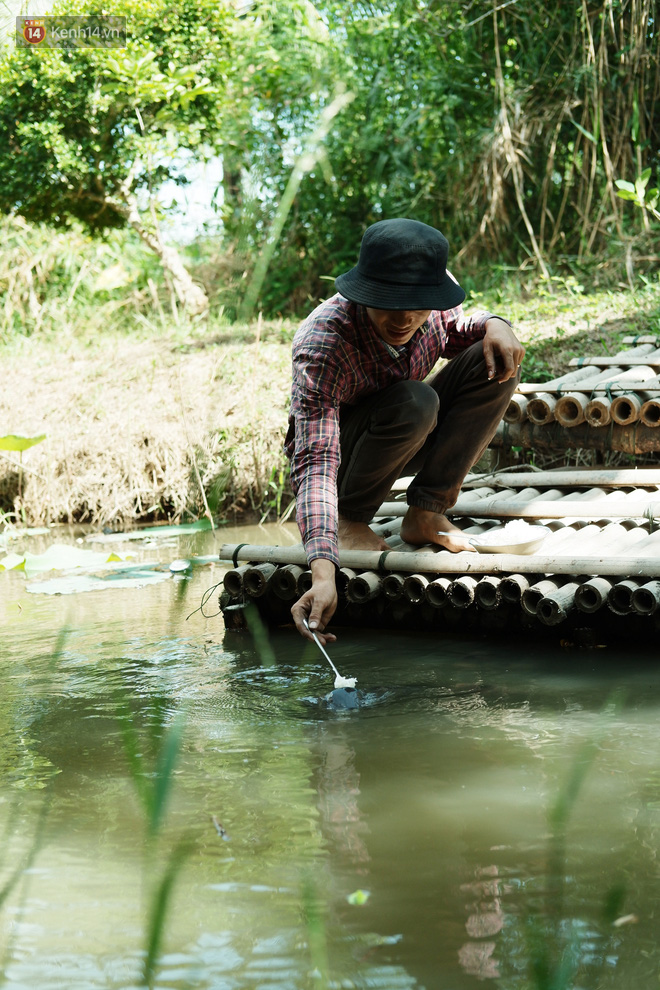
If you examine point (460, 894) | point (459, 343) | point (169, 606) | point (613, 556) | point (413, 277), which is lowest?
point (169, 606)

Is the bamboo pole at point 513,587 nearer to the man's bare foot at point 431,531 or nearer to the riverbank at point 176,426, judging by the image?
the man's bare foot at point 431,531

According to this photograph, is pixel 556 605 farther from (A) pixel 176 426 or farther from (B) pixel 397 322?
(A) pixel 176 426

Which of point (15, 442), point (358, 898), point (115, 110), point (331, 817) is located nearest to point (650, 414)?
point (331, 817)

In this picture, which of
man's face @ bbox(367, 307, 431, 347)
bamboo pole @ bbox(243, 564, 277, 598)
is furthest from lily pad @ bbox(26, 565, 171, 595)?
man's face @ bbox(367, 307, 431, 347)

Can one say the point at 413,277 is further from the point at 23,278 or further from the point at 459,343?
the point at 23,278

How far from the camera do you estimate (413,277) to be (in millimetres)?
2514

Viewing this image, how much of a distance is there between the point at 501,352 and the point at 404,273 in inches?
22.3

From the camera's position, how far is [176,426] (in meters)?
5.81

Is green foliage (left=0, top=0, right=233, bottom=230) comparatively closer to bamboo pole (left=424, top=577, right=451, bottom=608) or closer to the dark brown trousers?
the dark brown trousers

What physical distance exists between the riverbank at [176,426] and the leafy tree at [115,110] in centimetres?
146

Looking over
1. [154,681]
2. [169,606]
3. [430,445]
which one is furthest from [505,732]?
[169,606]

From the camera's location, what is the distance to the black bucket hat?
2492 millimetres

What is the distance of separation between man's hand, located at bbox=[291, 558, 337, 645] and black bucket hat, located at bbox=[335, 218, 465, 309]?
26.9 inches

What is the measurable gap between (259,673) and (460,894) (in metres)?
1.31
